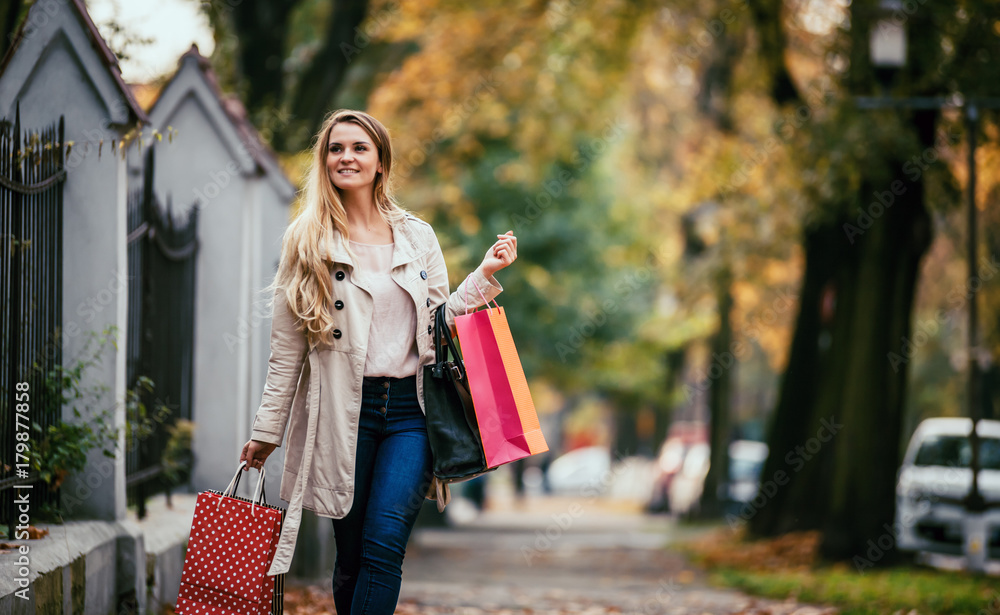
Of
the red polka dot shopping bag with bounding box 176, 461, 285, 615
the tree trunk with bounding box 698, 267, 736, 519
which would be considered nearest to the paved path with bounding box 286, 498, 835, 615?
the tree trunk with bounding box 698, 267, 736, 519

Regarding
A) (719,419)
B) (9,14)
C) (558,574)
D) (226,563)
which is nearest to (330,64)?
(9,14)

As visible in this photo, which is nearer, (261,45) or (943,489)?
(261,45)

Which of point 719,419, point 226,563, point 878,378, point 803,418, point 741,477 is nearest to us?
point 226,563

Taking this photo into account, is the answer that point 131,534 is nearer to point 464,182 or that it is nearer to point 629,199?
point 464,182

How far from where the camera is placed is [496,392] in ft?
12.7

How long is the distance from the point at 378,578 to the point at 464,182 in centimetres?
1445

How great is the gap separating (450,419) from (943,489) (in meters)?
10.5

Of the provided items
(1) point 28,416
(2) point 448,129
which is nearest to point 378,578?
(1) point 28,416

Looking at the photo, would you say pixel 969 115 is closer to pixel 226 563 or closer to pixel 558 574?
pixel 558 574

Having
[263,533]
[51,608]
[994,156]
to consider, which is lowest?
[51,608]

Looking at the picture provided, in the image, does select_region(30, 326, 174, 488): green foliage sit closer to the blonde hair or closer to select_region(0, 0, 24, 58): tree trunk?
the blonde hair

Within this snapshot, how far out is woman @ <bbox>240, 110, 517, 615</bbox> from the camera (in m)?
3.69

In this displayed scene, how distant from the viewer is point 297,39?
537 inches

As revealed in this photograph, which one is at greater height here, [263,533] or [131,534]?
[263,533]
